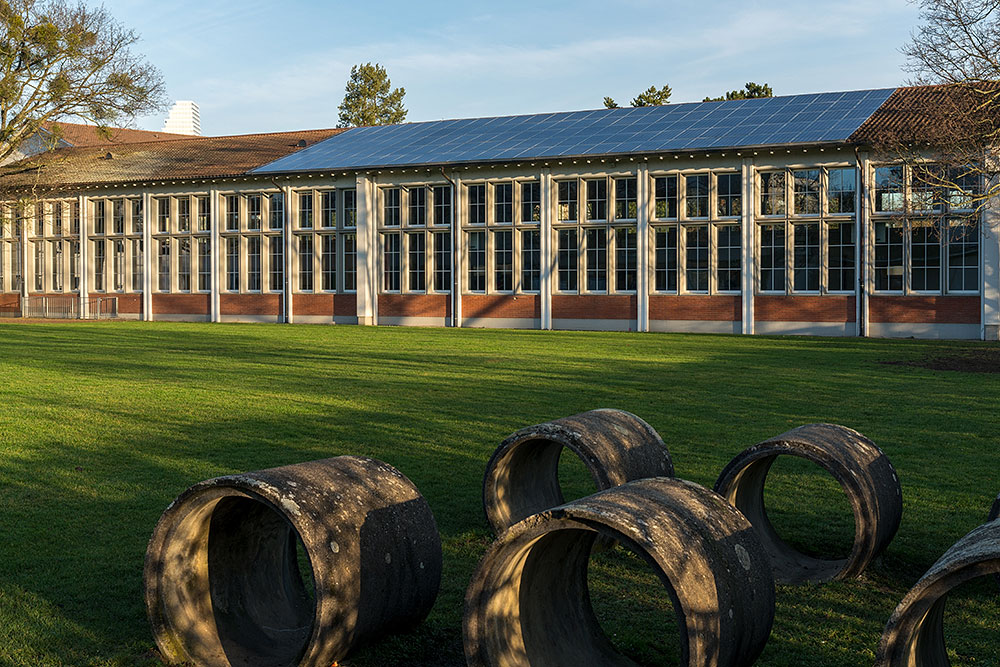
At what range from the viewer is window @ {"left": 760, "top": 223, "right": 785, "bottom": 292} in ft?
115

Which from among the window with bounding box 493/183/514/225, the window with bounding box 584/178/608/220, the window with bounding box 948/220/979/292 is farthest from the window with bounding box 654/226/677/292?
the window with bounding box 948/220/979/292

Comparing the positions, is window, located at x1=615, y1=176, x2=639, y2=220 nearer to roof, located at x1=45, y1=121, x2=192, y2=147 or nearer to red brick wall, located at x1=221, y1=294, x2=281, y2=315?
red brick wall, located at x1=221, y1=294, x2=281, y2=315

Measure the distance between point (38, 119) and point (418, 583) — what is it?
4487 centimetres

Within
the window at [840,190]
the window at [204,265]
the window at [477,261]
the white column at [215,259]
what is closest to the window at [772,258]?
the window at [840,190]

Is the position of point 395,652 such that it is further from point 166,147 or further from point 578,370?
point 166,147

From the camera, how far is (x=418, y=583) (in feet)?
17.8

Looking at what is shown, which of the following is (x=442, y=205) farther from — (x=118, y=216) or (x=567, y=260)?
(x=118, y=216)

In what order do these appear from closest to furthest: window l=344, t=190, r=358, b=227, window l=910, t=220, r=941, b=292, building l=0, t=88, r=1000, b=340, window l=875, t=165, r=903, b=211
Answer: window l=910, t=220, r=941, b=292
window l=875, t=165, r=903, b=211
building l=0, t=88, r=1000, b=340
window l=344, t=190, r=358, b=227

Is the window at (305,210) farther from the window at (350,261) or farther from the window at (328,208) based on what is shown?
the window at (350,261)

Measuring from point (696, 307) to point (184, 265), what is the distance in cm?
2314

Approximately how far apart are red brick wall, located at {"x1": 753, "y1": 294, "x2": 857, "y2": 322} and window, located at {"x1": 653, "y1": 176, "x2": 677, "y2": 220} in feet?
14.2

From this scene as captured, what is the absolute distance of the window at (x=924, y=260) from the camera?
108 ft

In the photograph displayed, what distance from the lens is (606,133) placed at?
39.9 metres

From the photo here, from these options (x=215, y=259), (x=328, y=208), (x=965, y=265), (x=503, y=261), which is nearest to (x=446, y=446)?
(x=965, y=265)
